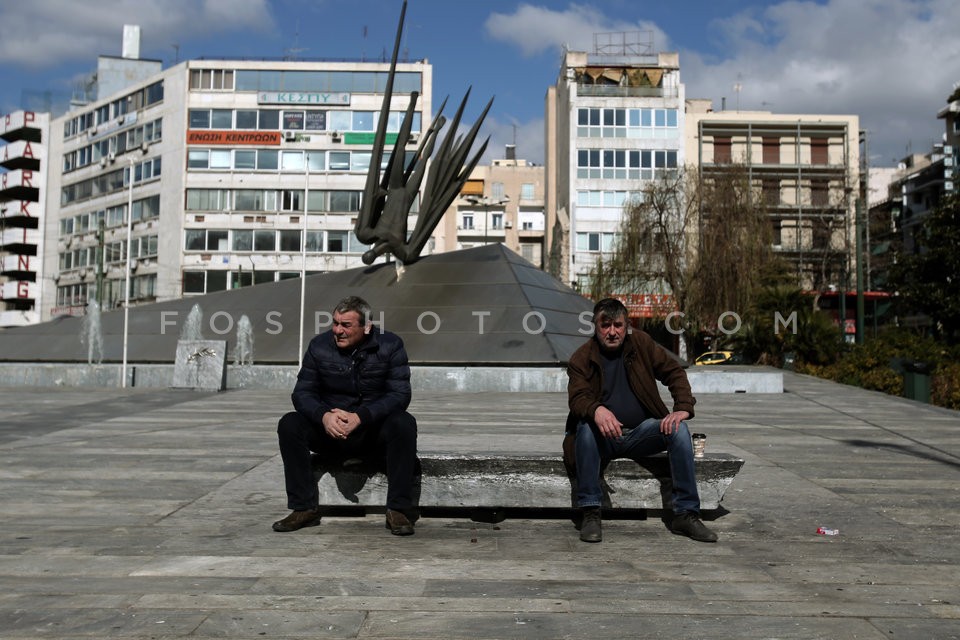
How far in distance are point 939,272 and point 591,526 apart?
21.3 meters

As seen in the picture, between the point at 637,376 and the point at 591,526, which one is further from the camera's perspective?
the point at 637,376

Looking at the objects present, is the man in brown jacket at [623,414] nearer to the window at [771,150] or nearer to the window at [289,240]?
the window at [289,240]

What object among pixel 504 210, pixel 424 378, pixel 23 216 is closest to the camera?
pixel 424 378

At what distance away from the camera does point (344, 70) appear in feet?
183

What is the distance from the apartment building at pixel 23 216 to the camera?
6700 centimetres

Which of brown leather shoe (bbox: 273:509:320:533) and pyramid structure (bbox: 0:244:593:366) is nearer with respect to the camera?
brown leather shoe (bbox: 273:509:320:533)

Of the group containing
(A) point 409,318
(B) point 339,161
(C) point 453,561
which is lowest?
(C) point 453,561

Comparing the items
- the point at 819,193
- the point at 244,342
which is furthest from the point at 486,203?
the point at 244,342

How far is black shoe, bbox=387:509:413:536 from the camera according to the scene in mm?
5008

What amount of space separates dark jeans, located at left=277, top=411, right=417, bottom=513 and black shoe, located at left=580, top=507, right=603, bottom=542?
1021mm

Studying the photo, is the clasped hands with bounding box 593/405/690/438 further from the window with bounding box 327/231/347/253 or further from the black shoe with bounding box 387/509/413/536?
the window with bounding box 327/231/347/253

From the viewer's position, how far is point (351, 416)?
16.5 ft

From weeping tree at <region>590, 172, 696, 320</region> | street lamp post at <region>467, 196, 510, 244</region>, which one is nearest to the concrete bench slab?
weeping tree at <region>590, 172, 696, 320</region>
